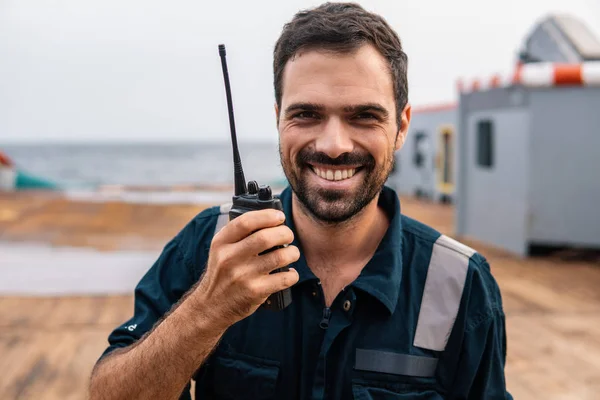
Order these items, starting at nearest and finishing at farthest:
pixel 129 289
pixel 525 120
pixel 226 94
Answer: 1. pixel 226 94
2. pixel 129 289
3. pixel 525 120

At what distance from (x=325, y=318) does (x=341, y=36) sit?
0.68 meters

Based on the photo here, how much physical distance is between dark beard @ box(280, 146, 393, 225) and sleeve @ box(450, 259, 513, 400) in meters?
0.36

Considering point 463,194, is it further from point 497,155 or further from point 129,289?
point 129,289

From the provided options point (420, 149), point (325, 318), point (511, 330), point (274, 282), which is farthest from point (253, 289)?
point (420, 149)

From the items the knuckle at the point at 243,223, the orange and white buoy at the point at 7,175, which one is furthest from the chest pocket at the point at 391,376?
the orange and white buoy at the point at 7,175

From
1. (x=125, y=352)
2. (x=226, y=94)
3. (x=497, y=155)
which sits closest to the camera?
(x=226, y=94)

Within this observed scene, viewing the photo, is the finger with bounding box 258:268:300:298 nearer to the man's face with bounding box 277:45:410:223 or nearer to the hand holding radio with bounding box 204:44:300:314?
the hand holding radio with bounding box 204:44:300:314

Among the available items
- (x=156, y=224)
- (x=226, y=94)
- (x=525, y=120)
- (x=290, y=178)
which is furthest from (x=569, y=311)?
(x=156, y=224)

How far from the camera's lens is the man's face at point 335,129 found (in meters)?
1.54

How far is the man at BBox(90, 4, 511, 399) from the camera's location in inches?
61.4

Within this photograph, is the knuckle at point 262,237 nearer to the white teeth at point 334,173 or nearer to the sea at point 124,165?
the white teeth at point 334,173

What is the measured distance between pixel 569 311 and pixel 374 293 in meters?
3.47

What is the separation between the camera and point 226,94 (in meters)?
1.32

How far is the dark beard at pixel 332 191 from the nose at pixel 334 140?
25 millimetres
